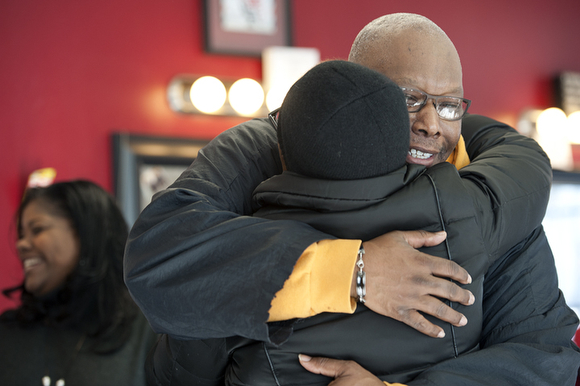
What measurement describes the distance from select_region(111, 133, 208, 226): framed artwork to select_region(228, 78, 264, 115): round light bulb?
0.32 m

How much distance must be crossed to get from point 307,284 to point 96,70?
2077 mm

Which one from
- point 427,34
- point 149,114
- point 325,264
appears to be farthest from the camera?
point 149,114

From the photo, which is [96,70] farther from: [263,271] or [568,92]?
[568,92]

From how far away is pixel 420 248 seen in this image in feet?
2.45

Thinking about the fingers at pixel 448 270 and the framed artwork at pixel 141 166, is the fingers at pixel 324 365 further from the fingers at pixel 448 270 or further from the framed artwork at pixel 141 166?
the framed artwork at pixel 141 166

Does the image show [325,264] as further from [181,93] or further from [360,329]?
[181,93]

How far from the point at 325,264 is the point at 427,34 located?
56 centimetres

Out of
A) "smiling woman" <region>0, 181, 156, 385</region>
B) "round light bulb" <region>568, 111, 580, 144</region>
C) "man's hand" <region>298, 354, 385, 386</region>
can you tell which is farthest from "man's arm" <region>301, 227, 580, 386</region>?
"round light bulb" <region>568, 111, 580, 144</region>

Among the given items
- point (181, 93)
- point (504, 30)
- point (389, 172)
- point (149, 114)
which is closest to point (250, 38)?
point (181, 93)

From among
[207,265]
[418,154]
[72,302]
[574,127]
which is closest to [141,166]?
[72,302]

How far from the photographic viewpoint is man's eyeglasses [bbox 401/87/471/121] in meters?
1.02

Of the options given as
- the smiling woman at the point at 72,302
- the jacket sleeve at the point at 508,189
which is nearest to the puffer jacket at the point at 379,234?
the jacket sleeve at the point at 508,189

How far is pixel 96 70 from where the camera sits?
8.14 feet

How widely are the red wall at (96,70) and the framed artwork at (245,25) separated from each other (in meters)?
0.05
